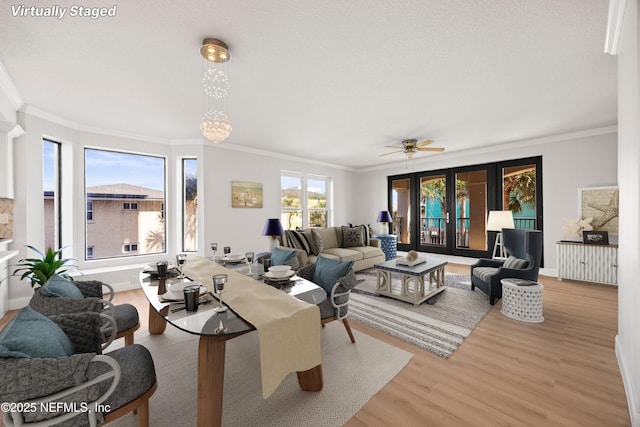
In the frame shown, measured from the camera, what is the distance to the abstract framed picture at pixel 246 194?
16.4 ft

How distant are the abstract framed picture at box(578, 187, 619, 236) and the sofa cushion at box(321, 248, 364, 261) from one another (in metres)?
3.82

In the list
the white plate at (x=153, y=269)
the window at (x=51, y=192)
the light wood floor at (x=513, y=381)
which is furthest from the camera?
the window at (x=51, y=192)

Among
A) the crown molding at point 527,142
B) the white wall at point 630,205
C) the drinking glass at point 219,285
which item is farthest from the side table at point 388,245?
the drinking glass at point 219,285

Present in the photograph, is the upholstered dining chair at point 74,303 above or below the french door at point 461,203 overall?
below

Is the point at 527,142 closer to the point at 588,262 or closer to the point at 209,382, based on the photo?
the point at 588,262

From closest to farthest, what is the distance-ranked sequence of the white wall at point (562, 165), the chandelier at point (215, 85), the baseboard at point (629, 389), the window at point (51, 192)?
the baseboard at point (629, 389)
the chandelier at point (215, 85)
the window at point (51, 192)
the white wall at point (562, 165)

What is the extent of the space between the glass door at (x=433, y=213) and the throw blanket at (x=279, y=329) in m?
5.46

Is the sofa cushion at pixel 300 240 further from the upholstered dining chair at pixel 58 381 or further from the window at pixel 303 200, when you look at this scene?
the upholstered dining chair at pixel 58 381

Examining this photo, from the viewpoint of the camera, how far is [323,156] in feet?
20.0

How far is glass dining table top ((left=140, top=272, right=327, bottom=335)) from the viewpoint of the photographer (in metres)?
1.28

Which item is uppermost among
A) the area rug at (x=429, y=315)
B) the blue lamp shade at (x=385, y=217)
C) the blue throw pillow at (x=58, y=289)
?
the blue lamp shade at (x=385, y=217)

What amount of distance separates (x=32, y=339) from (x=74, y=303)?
725 mm

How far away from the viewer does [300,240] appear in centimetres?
460

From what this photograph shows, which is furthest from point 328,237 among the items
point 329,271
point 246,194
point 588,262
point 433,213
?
point 588,262
